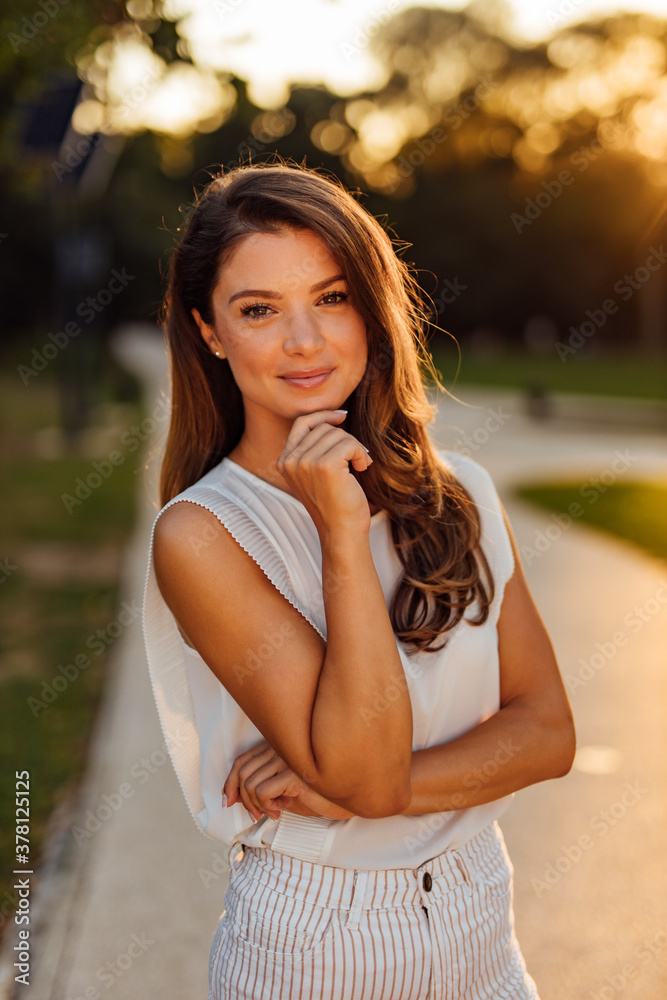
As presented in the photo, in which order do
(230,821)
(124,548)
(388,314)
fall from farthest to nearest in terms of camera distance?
(124,548)
(388,314)
(230,821)

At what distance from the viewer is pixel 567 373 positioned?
114 feet

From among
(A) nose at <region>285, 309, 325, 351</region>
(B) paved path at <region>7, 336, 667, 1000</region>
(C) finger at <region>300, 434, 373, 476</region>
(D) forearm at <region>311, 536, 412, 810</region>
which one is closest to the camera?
(D) forearm at <region>311, 536, 412, 810</region>

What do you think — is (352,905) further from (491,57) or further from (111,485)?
(491,57)

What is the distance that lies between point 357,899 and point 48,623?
5251mm

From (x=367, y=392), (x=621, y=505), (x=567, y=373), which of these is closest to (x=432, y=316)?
(x=367, y=392)

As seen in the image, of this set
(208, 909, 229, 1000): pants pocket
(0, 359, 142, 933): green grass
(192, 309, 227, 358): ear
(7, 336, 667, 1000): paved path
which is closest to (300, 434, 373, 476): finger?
(192, 309, 227, 358): ear

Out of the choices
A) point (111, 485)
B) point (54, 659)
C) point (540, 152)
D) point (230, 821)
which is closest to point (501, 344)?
point (540, 152)

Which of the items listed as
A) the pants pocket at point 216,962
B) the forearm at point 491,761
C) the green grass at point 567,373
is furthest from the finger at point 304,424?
the green grass at point 567,373

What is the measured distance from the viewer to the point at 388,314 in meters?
1.99

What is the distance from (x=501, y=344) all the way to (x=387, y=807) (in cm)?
5516

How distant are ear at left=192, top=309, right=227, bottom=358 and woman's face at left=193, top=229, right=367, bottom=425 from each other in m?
0.11

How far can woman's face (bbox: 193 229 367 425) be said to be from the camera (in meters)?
1.86

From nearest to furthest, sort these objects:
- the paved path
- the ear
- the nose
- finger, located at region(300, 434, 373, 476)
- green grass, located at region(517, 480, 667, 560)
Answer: finger, located at region(300, 434, 373, 476) < the nose < the ear < the paved path < green grass, located at region(517, 480, 667, 560)

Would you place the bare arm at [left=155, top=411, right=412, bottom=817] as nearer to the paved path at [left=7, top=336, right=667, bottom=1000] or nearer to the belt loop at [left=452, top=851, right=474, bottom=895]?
the belt loop at [left=452, top=851, right=474, bottom=895]
